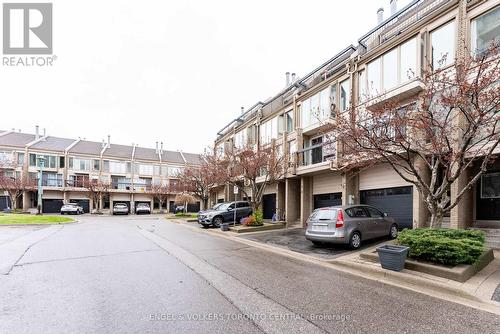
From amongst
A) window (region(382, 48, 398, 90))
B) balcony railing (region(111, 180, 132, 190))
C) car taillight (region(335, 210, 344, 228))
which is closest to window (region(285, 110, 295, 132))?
window (region(382, 48, 398, 90))

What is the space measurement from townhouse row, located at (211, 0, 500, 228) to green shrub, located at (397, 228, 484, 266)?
3.73m

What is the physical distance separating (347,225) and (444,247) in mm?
3337

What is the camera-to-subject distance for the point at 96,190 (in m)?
42.8

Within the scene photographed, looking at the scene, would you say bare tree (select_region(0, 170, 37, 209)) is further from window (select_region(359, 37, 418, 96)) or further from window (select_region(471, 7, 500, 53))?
window (select_region(471, 7, 500, 53))

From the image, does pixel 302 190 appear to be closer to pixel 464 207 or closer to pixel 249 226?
pixel 249 226

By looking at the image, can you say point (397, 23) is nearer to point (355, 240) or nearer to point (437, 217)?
point (437, 217)

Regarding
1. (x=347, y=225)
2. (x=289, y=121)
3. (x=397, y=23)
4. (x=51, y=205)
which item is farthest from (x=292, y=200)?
(x=51, y=205)

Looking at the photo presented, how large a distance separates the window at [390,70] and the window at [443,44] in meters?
1.63

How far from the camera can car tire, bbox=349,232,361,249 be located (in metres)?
9.44

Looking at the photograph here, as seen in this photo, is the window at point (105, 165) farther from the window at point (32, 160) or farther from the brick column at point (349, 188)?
the brick column at point (349, 188)

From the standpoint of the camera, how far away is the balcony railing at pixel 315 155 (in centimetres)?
1540

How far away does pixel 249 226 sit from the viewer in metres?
16.2

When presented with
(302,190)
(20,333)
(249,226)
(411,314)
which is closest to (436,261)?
(411,314)

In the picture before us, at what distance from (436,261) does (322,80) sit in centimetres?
1459
